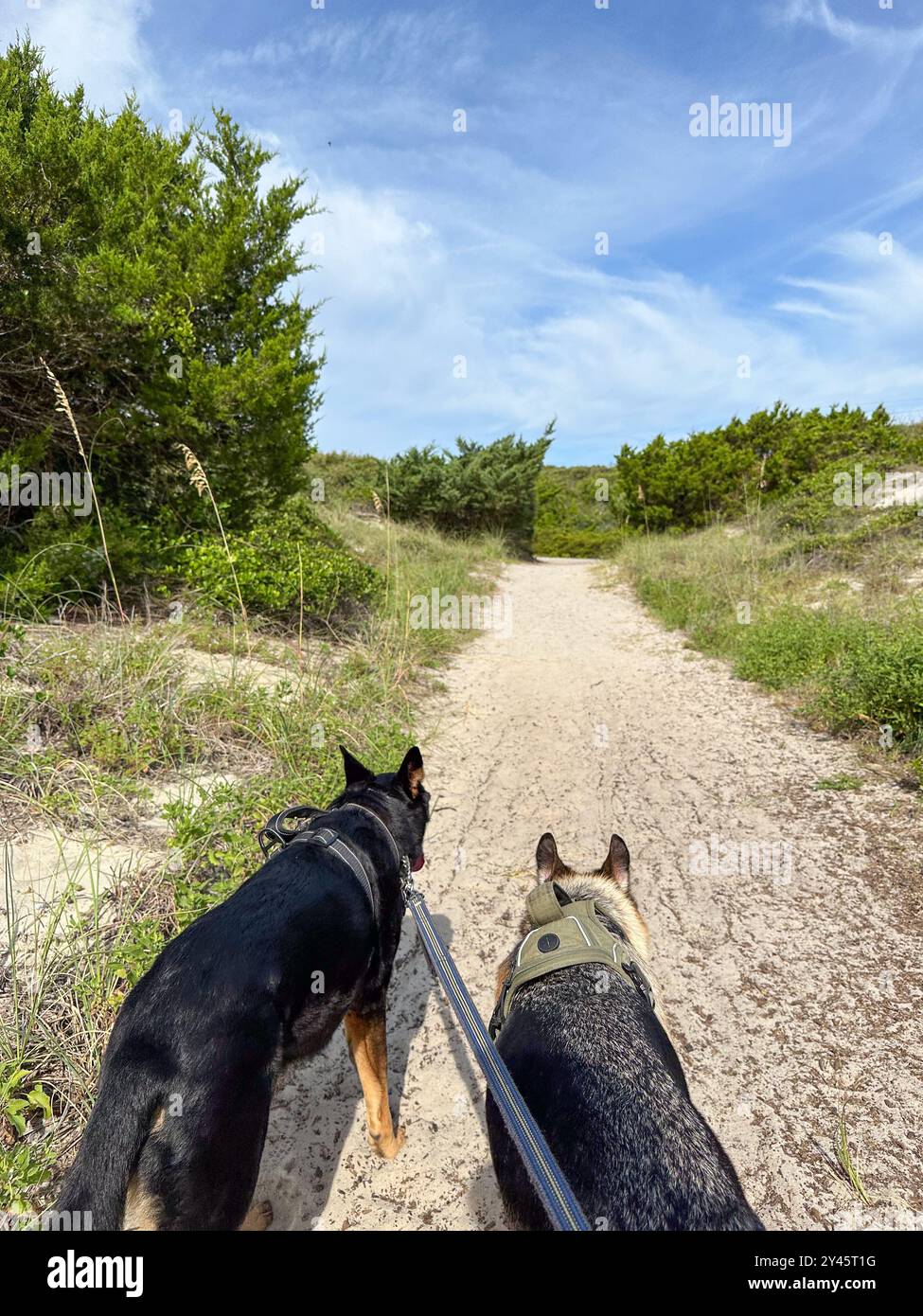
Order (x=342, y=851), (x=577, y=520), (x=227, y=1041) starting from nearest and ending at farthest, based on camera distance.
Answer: (x=227, y=1041) < (x=342, y=851) < (x=577, y=520)

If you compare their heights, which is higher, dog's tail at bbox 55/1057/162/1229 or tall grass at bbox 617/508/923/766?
tall grass at bbox 617/508/923/766

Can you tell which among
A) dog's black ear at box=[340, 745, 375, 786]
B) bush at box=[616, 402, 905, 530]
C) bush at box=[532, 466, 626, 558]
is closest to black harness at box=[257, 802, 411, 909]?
dog's black ear at box=[340, 745, 375, 786]

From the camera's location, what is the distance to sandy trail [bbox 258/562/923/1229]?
77.4 inches

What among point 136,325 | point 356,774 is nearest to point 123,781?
point 356,774

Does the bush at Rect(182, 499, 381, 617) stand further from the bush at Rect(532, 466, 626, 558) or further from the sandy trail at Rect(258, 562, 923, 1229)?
the bush at Rect(532, 466, 626, 558)

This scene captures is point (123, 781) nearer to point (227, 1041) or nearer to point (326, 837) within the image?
point (326, 837)

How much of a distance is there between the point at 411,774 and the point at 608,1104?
1.48m

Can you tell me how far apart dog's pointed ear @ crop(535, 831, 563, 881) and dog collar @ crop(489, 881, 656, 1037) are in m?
0.32

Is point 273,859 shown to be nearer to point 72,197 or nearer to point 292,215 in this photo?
point 72,197

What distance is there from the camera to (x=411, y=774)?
2623 mm

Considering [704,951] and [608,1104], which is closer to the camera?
[608,1104]

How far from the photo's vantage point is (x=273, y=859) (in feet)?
6.53

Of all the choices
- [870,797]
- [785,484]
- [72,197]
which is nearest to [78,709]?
[72,197]
